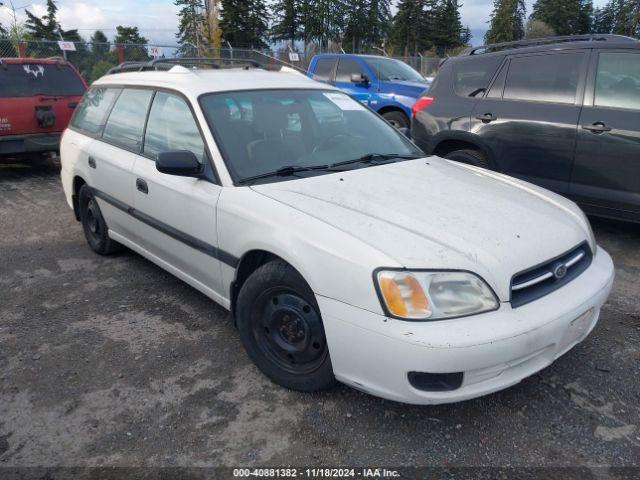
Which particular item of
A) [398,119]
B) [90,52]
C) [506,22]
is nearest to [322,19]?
[506,22]

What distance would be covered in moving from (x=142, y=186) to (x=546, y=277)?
2.63m

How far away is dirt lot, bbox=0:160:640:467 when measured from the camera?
234 cm

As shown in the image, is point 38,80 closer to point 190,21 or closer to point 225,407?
point 225,407

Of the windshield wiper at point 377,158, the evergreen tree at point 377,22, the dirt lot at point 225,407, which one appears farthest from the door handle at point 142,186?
the evergreen tree at point 377,22

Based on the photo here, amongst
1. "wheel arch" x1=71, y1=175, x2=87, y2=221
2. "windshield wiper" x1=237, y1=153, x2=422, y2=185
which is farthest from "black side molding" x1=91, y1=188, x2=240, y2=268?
"wheel arch" x1=71, y1=175, x2=87, y2=221

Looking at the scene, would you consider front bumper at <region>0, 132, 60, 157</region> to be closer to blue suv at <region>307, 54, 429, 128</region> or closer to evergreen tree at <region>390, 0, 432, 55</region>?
blue suv at <region>307, 54, 429, 128</region>

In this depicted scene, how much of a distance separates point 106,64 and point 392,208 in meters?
16.2

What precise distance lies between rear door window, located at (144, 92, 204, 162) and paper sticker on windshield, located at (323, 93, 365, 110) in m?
1.05

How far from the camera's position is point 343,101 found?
385 cm

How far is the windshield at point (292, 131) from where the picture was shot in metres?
3.08

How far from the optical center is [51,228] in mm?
5633

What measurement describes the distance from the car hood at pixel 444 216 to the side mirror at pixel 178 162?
16.5 inches

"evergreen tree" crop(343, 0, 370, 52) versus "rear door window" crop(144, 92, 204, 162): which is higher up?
"evergreen tree" crop(343, 0, 370, 52)

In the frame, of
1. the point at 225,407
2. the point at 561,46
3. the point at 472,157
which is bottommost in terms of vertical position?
the point at 225,407
